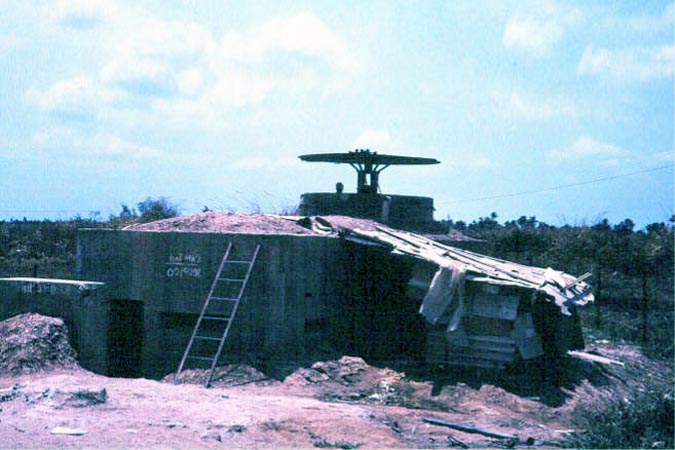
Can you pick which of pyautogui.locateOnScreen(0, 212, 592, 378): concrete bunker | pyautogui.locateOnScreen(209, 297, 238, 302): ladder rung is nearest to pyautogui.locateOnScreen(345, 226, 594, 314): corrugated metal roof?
pyautogui.locateOnScreen(0, 212, 592, 378): concrete bunker

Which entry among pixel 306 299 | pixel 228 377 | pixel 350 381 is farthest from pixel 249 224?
pixel 350 381

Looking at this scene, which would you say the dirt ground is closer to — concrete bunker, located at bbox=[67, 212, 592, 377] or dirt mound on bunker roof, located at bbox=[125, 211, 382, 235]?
concrete bunker, located at bbox=[67, 212, 592, 377]

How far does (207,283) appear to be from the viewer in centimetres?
1163

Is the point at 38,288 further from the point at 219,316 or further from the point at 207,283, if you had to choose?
the point at 219,316

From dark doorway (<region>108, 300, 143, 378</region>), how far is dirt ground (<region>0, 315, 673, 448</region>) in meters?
0.94

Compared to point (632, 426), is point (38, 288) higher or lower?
higher

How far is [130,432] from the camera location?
7.32 m

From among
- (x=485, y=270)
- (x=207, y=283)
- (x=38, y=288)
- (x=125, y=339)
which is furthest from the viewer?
(x=125, y=339)

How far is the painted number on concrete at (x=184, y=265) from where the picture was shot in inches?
462

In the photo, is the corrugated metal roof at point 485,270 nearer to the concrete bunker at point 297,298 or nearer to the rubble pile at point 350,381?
the concrete bunker at point 297,298

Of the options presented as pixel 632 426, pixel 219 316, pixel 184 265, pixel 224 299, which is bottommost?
pixel 632 426

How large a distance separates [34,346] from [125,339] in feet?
5.32

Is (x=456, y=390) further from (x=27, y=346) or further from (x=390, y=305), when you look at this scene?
(x=27, y=346)

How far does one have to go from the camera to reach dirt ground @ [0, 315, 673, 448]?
746cm
